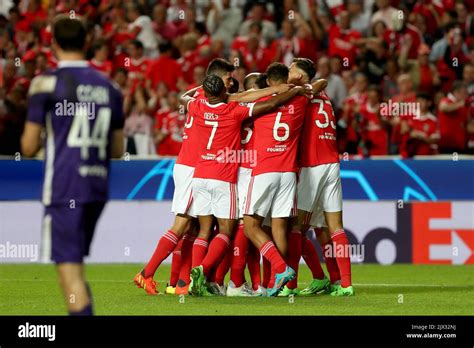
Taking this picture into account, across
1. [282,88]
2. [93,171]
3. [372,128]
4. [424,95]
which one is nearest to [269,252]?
[282,88]

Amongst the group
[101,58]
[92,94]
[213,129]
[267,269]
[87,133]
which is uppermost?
[101,58]

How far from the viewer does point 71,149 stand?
25.6 ft

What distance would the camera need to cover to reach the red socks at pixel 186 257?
41.2 feet

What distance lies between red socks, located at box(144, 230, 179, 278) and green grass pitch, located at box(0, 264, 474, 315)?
11.2 inches

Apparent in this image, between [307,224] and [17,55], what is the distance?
10195mm

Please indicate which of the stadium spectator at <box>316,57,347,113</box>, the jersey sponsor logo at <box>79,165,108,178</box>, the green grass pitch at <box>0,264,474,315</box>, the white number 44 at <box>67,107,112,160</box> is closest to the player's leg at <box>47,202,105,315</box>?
the jersey sponsor logo at <box>79,165,108,178</box>

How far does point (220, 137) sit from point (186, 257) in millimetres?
1387

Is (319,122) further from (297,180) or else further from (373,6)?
(373,6)

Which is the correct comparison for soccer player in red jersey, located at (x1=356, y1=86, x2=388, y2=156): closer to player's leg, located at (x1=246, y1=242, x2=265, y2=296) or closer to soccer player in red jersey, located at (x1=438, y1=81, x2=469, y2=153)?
soccer player in red jersey, located at (x1=438, y1=81, x2=469, y2=153)

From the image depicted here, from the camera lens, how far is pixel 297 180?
40.6 feet

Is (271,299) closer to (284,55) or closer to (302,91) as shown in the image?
(302,91)

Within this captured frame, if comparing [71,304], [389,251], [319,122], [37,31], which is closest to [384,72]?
[389,251]

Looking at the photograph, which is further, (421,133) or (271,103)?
(421,133)

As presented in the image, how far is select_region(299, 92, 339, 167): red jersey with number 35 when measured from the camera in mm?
12391
